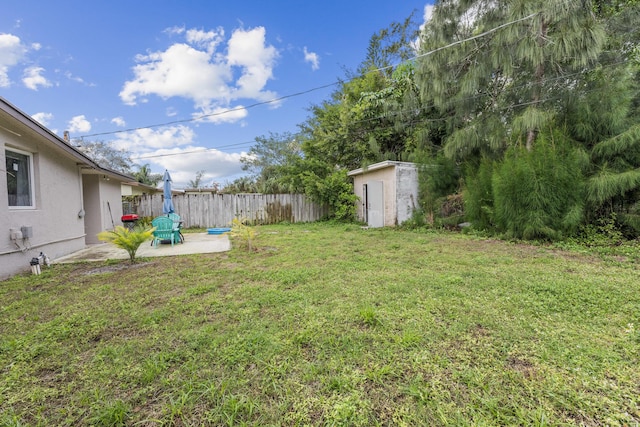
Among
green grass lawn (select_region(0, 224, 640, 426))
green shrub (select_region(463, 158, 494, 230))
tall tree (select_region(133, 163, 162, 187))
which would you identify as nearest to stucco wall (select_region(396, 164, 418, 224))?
green shrub (select_region(463, 158, 494, 230))

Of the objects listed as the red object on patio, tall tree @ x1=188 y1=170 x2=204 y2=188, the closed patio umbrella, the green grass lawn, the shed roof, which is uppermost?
tall tree @ x1=188 y1=170 x2=204 y2=188

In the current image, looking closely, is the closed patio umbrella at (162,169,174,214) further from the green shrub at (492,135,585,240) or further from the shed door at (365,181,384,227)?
the green shrub at (492,135,585,240)

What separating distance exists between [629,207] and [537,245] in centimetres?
198

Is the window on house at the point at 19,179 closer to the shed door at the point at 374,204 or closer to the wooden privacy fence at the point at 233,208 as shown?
the wooden privacy fence at the point at 233,208

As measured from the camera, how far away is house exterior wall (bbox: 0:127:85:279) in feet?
13.5

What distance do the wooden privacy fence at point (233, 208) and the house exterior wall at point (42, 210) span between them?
189 inches

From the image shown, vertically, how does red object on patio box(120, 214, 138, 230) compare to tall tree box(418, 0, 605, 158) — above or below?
below

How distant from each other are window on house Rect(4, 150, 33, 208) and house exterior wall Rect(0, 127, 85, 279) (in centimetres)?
8

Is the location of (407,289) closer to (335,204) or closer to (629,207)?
(629,207)

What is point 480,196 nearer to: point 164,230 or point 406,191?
point 406,191

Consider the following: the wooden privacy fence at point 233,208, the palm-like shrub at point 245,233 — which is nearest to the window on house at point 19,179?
the palm-like shrub at point 245,233

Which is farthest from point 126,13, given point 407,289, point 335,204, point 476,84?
point 407,289

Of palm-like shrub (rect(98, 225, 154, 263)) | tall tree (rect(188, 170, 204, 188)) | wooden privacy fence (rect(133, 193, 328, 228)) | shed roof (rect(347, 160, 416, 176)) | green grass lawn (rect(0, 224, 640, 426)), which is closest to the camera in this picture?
→ green grass lawn (rect(0, 224, 640, 426))

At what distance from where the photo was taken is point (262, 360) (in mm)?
1854
